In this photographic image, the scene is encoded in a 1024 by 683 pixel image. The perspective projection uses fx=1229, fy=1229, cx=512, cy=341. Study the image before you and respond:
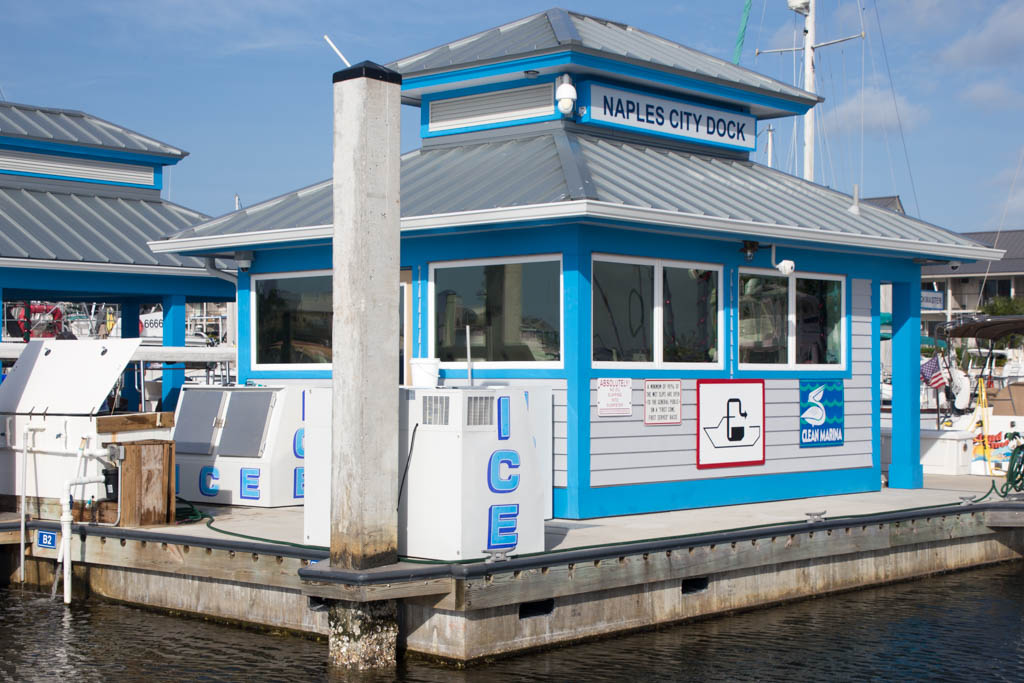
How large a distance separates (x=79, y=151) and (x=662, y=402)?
13094mm

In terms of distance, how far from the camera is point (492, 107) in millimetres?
13969

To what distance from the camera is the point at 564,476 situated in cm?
1146

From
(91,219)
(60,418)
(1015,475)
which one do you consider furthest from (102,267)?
(1015,475)

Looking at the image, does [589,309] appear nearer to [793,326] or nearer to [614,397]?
[614,397]

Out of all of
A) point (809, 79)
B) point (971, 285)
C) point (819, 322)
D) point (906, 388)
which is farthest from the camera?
point (971, 285)

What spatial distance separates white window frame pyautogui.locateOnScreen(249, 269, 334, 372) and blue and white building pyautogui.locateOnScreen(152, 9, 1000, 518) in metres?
0.02

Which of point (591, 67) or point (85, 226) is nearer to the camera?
point (591, 67)

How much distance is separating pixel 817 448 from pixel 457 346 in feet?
14.4

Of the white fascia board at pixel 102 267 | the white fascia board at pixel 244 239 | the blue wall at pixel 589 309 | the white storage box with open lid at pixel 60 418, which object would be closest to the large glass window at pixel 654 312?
the blue wall at pixel 589 309

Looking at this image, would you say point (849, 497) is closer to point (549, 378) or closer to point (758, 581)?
point (758, 581)

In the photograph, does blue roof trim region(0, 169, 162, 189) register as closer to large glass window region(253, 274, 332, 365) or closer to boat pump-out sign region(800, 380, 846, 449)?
large glass window region(253, 274, 332, 365)

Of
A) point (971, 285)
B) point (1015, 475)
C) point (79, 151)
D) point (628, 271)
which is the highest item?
point (971, 285)

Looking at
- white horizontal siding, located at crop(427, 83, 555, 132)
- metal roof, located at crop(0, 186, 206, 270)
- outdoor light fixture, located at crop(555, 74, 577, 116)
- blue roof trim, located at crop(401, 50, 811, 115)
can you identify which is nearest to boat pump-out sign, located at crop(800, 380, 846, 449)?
blue roof trim, located at crop(401, 50, 811, 115)

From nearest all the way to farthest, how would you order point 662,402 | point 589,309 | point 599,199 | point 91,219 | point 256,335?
point 599,199
point 589,309
point 662,402
point 256,335
point 91,219
